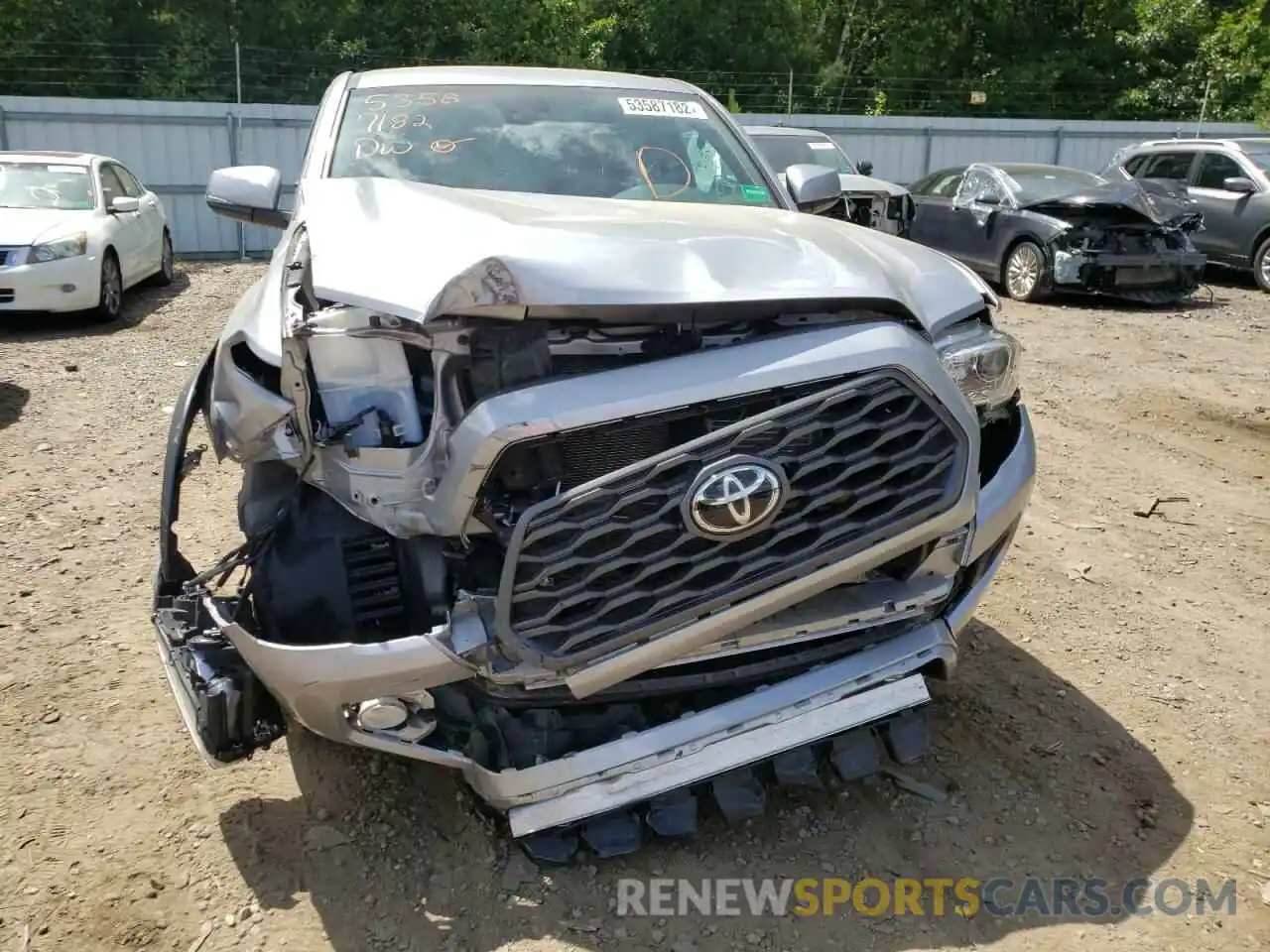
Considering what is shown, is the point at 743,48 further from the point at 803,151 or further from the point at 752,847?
the point at 752,847

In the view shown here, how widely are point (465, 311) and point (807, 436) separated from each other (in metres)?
0.82

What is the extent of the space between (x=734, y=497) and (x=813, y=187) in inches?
91.4

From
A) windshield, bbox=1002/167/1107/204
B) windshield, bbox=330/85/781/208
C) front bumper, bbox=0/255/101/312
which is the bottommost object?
front bumper, bbox=0/255/101/312

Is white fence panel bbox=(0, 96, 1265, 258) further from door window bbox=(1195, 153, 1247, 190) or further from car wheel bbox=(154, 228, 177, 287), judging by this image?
door window bbox=(1195, 153, 1247, 190)

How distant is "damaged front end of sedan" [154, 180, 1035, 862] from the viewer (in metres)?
2.43

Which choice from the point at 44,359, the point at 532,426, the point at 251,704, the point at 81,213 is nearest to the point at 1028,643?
the point at 532,426

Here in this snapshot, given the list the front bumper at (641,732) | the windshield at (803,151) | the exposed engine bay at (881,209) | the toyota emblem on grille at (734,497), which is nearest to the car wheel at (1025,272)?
the exposed engine bay at (881,209)

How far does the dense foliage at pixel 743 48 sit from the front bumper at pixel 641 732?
53.8ft

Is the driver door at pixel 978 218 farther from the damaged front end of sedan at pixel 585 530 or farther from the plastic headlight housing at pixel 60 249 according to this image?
the damaged front end of sedan at pixel 585 530

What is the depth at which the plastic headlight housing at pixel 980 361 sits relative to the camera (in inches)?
114

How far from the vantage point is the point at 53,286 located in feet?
30.8

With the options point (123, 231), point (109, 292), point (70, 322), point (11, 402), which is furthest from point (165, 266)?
point (11, 402)

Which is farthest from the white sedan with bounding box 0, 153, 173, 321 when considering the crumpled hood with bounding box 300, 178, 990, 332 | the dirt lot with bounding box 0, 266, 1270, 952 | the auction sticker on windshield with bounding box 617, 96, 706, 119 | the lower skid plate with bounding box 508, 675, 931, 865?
the lower skid plate with bounding box 508, 675, 931, 865

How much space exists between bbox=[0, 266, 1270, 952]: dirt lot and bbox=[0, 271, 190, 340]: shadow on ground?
4893 millimetres
